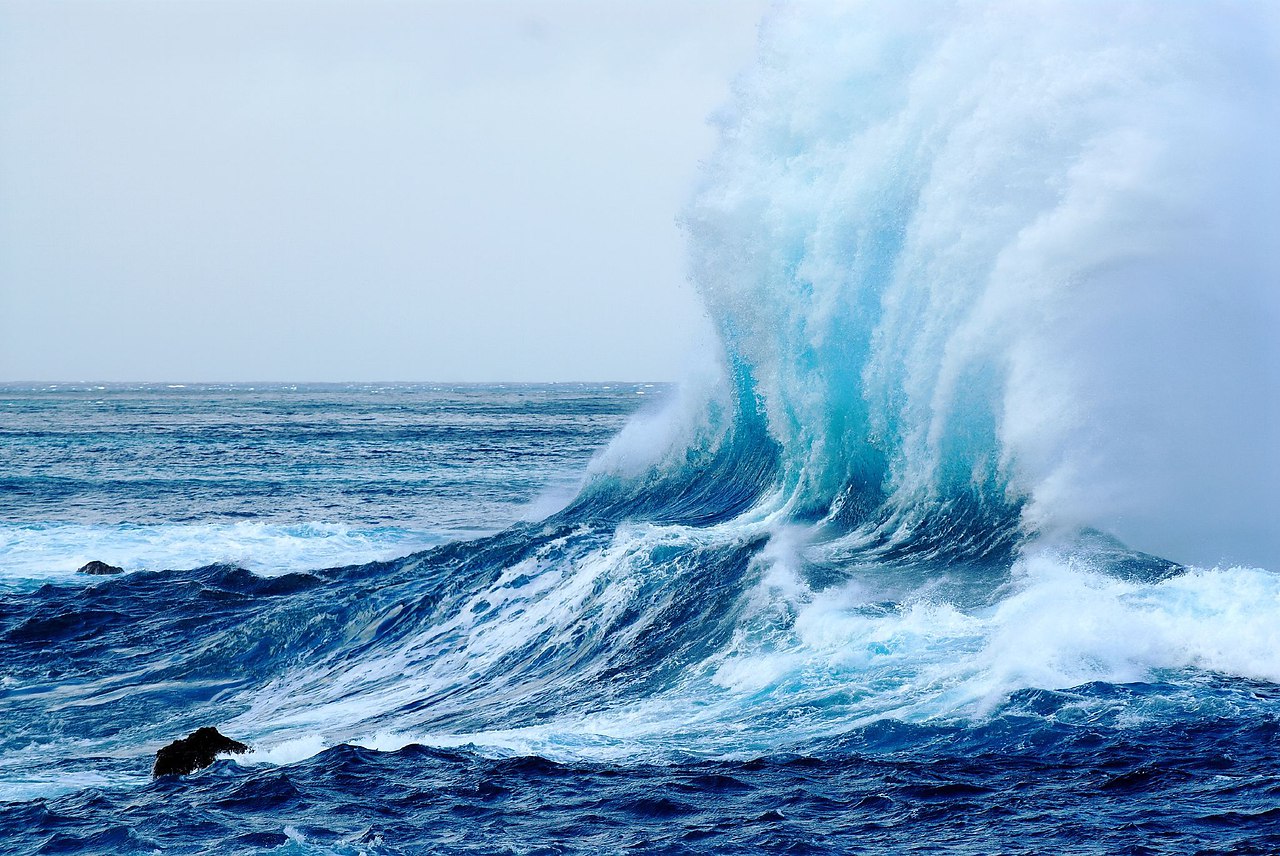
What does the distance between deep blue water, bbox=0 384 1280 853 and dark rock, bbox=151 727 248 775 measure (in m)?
0.20

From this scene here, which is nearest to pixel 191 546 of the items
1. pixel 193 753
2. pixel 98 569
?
pixel 98 569

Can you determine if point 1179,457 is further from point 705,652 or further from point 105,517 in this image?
point 105,517

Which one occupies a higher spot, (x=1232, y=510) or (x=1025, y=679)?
(x=1232, y=510)

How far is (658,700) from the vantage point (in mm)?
10828

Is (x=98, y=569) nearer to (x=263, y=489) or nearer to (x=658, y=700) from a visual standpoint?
(x=658, y=700)

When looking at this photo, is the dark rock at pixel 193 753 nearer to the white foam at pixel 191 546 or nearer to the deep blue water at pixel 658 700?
the deep blue water at pixel 658 700

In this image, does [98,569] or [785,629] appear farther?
[98,569]

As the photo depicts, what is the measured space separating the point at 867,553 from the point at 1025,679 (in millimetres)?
5914

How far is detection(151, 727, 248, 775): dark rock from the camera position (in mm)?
9414

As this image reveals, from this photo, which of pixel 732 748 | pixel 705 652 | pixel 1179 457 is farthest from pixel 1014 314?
pixel 732 748

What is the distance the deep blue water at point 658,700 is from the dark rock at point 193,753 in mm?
198

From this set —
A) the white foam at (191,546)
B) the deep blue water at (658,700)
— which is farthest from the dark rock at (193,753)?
the white foam at (191,546)

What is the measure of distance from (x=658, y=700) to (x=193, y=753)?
3.95 metres

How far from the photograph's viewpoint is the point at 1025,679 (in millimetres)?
9617
